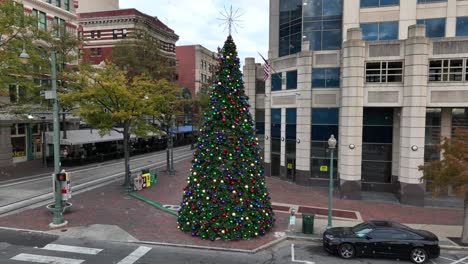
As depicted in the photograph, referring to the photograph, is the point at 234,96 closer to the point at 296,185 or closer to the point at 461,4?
the point at 296,185

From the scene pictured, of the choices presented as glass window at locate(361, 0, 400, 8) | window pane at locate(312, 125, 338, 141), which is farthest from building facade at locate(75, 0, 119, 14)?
window pane at locate(312, 125, 338, 141)

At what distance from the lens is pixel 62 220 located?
14.3 m

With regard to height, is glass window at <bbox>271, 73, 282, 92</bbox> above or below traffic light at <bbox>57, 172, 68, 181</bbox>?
above

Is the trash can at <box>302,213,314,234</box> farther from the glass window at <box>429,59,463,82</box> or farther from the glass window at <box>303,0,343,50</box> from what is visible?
the glass window at <box>303,0,343,50</box>

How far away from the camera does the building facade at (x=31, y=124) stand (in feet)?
96.8

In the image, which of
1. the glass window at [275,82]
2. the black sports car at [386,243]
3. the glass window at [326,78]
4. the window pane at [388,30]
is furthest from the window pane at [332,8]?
the black sports car at [386,243]

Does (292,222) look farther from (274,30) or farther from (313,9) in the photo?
(274,30)

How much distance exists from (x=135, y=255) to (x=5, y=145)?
84.0 ft

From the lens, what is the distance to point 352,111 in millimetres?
20344

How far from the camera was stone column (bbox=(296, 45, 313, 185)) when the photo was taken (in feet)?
75.8

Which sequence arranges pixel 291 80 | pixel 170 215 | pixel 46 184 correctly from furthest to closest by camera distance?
1. pixel 291 80
2. pixel 46 184
3. pixel 170 215

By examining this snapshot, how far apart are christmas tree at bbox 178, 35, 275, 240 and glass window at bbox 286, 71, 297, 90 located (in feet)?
39.7

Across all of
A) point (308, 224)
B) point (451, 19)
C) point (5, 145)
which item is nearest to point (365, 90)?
point (451, 19)

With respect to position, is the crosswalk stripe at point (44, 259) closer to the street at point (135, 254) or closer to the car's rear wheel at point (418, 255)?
the street at point (135, 254)
